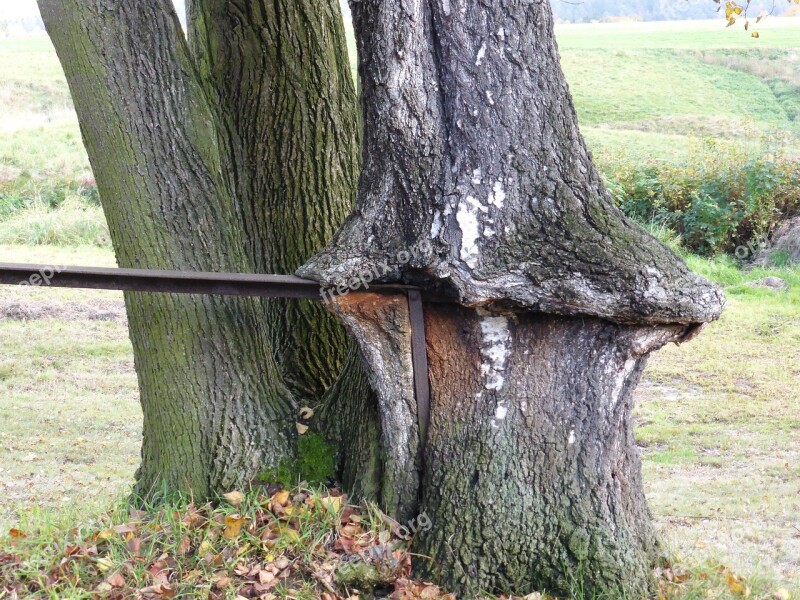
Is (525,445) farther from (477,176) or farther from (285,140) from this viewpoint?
(285,140)

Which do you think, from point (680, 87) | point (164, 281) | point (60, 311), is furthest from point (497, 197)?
point (680, 87)

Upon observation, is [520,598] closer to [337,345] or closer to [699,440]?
[337,345]

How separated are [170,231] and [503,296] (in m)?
1.57

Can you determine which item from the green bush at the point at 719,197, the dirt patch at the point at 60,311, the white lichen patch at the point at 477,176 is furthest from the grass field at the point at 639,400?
the white lichen patch at the point at 477,176

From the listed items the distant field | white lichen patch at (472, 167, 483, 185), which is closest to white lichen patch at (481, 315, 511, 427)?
white lichen patch at (472, 167, 483, 185)

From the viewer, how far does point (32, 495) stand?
16.6 ft

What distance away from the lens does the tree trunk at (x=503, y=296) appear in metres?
3.01

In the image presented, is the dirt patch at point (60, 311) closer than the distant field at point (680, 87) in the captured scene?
Yes

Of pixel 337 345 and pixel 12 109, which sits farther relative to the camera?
pixel 12 109

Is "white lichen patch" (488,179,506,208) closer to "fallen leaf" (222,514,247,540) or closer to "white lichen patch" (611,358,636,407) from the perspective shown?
"white lichen patch" (611,358,636,407)

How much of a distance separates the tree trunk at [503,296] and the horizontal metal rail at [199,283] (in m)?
0.05

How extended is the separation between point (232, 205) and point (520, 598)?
2245 millimetres

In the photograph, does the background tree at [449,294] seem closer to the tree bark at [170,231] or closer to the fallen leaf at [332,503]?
the tree bark at [170,231]

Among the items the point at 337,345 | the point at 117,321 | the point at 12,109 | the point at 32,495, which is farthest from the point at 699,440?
the point at 12,109
